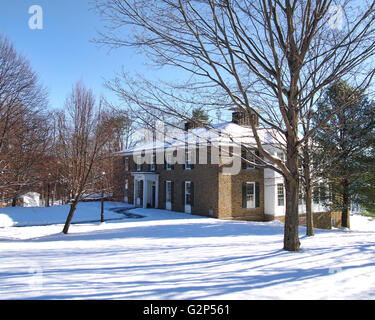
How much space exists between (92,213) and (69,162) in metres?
9.18

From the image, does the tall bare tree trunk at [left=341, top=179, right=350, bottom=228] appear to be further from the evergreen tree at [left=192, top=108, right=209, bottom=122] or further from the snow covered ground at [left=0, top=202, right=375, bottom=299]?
the evergreen tree at [left=192, top=108, right=209, bottom=122]

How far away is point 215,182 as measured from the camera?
54.0 ft

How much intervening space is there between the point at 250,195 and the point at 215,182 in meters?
3.06

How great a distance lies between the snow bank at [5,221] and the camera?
15616 millimetres

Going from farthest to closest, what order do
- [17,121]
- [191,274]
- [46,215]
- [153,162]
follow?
[153,162] < [46,215] < [17,121] < [191,274]

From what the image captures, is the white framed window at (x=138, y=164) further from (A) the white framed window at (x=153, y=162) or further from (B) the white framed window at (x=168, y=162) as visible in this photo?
(B) the white framed window at (x=168, y=162)

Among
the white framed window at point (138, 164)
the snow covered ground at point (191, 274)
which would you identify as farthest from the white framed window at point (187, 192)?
the snow covered ground at point (191, 274)

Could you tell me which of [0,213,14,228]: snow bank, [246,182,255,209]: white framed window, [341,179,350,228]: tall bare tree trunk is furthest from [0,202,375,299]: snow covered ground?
[0,213,14,228]: snow bank

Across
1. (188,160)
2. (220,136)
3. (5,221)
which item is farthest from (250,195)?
(5,221)

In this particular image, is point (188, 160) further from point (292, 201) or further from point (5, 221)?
point (292, 201)
